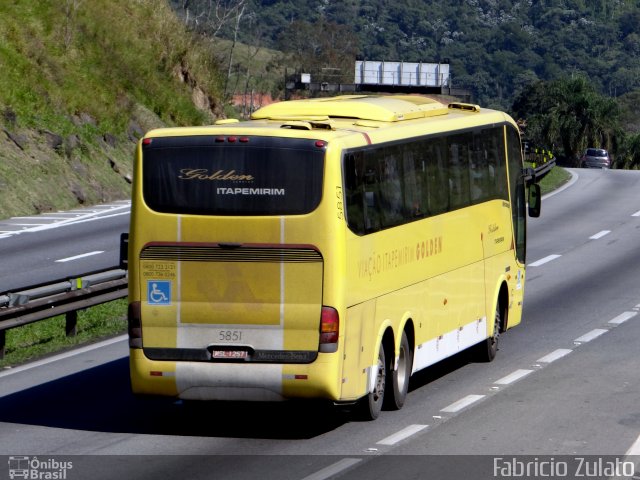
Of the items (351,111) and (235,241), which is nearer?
(235,241)

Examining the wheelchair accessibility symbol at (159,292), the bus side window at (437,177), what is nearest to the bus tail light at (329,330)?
the wheelchair accessibility symbol at (159,292)

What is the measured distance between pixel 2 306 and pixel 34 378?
1833mm

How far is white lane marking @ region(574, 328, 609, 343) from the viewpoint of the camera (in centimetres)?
1914

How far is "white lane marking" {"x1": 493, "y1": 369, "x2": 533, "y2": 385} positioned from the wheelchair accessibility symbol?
15.8ft

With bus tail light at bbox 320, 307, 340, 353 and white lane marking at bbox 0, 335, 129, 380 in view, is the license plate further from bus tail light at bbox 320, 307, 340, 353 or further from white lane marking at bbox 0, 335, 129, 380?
white lane marking at bbox 0, 335, 129, 380

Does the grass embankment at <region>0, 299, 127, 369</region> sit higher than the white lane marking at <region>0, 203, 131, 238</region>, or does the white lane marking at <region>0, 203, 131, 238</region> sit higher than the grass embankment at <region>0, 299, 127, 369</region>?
the grass embankment at <region>0, 299, 127, 369</region>

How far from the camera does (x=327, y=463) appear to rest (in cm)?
1164

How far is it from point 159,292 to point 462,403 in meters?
3.73

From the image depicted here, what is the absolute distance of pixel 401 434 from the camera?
1292cm

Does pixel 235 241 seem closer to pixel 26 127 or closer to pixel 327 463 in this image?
pixel 327 463

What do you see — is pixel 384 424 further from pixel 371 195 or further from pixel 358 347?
pixel 371 195

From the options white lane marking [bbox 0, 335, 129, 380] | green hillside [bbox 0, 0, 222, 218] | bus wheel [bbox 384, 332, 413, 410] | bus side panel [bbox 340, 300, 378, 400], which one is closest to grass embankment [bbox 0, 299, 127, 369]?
white lane marking [bbox 0, 335, 129, 380]

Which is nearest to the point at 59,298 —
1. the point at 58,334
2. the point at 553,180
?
the point at 58,334

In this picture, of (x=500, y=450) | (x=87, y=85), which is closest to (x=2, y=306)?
(x=500, y=450)
